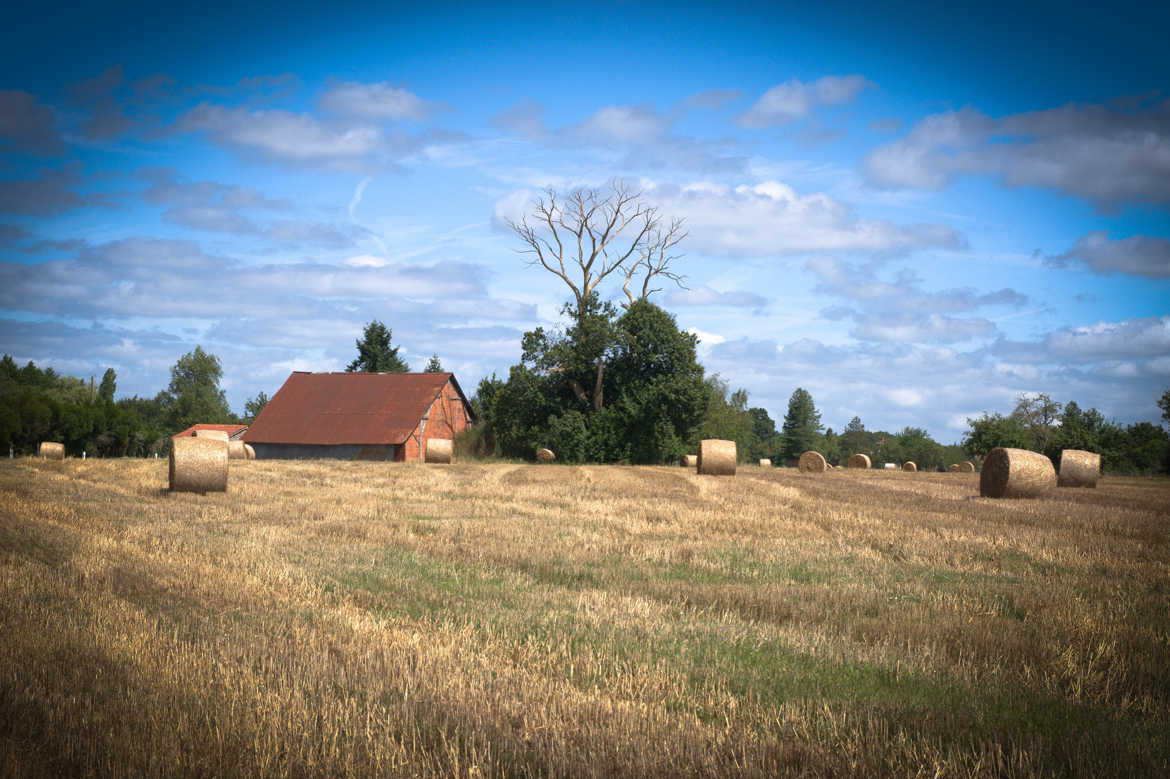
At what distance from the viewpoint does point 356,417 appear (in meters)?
56.2

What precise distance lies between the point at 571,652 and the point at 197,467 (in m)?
16.6

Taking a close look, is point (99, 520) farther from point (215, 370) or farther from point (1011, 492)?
point (215, 370)

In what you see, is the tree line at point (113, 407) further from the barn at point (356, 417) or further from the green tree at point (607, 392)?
the green tree at point (607, 392)

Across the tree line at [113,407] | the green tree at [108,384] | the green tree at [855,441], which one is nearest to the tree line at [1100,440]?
the tree line at [113,407]

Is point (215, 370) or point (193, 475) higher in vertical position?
point (215, 370)

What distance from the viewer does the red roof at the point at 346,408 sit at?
2138 inches

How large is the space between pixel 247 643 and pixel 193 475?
15410 mm

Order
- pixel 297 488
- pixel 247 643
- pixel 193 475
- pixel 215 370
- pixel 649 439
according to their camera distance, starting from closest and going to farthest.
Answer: pixel 247 643
pixel 193 475
pixel 297 488
pixel 649 439
pixel 215 370

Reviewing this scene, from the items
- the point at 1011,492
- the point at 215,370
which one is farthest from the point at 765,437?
the point at 1011,492

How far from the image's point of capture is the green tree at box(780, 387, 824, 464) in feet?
438

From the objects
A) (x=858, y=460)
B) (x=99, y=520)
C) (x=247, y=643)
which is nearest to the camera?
(x=247, y=643)

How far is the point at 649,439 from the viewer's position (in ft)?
165

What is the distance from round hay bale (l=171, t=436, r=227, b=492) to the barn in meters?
32.0

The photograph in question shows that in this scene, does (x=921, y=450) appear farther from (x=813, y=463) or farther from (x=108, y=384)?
(x=108, y=384)
